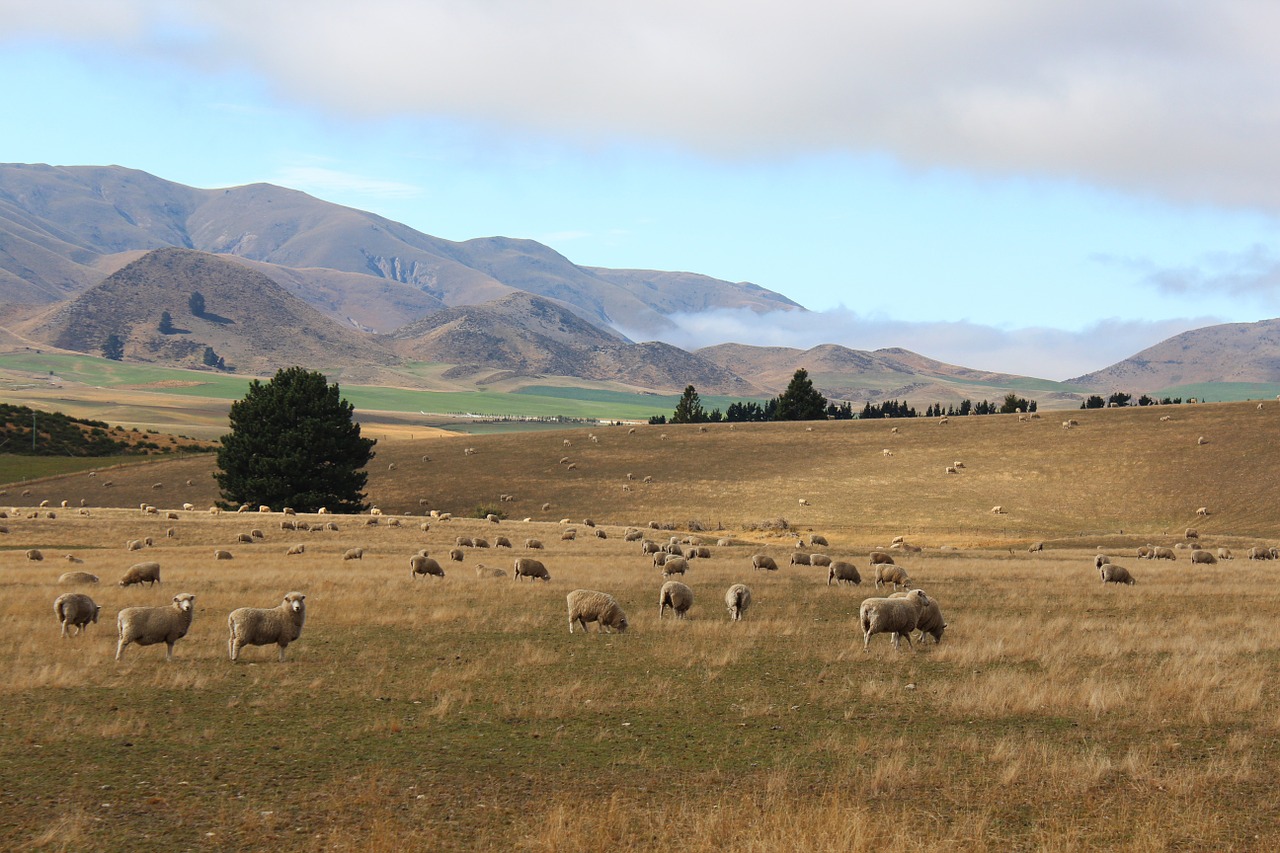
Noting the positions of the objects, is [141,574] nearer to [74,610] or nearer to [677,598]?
[74,610]

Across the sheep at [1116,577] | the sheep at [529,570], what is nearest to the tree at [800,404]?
the sheep at [1116,577]

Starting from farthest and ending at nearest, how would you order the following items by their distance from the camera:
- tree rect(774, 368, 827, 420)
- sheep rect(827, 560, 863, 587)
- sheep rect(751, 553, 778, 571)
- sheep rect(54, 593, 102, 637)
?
tree rect(774, 368, 827, 420) < sheep rect(751, 553, 778, 571) < sheep rect(827, 560, 863, 587) < sheep rect(54, 593, 102, 637)

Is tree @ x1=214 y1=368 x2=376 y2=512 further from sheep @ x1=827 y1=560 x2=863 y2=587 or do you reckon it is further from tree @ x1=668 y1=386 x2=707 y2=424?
tree @ x1=668 y1=386 x2=707 y2=424

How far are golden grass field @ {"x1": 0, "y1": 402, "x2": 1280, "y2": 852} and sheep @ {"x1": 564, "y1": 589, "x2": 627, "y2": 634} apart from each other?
500mm

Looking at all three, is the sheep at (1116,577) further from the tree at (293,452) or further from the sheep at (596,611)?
the tree at (293,452)

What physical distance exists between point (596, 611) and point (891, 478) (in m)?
66.0

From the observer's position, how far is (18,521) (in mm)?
50844

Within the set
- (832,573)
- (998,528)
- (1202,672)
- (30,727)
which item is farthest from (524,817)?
(998,528)

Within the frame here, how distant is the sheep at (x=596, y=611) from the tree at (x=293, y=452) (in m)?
56.4

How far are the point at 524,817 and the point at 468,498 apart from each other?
76.9 meters

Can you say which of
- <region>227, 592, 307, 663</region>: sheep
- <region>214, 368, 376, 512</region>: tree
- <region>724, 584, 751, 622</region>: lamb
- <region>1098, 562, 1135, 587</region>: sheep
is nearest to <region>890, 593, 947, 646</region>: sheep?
<region>724, 584, 751, 622</region>: lamb

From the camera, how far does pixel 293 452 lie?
75875 millimetres

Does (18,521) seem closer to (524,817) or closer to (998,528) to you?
(524,817)

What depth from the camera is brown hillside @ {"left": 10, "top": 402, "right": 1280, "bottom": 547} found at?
7194 cm
